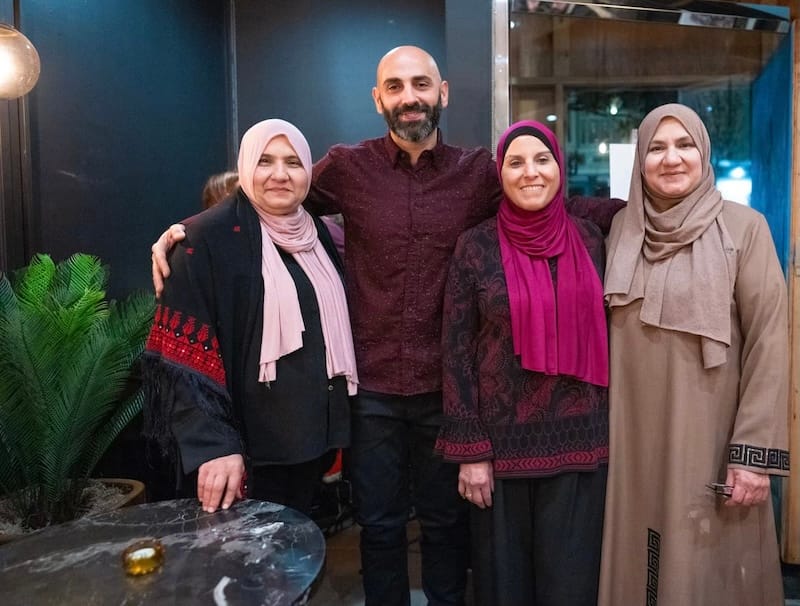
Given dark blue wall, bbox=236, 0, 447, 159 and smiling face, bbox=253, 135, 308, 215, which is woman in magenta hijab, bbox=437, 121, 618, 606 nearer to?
smiling face, bbox=253, 135, 308, 215

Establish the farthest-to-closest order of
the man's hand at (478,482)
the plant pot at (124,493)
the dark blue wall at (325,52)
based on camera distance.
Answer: the dark blue wall at (325,52) → the plant pot at (124,493) → the man's hand at (478,482)

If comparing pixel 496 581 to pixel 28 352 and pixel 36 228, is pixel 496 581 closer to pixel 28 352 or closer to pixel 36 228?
pixel 28 352

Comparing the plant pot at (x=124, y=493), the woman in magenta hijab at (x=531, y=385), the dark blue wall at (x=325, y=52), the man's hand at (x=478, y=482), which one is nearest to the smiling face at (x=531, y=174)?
the woman in magenta hijab at (x=531, y=385)

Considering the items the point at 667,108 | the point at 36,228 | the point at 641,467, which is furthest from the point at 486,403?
the point at 36,228

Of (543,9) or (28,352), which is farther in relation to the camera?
(543,9)

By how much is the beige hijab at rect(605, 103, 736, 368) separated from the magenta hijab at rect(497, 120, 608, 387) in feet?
0.26

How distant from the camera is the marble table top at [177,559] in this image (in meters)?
1.06

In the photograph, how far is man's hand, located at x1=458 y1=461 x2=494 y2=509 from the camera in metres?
1.69

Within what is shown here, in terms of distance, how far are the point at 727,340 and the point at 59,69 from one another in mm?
2445

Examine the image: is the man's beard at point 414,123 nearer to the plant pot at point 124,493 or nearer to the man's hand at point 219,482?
the man's hand at point 219,482

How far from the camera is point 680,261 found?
5.43ft

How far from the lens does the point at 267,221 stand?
5.77 feet

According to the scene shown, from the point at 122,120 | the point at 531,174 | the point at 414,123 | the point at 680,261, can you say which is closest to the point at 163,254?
the point at 414,123

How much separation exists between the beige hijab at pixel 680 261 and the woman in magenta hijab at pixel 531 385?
10 cm
